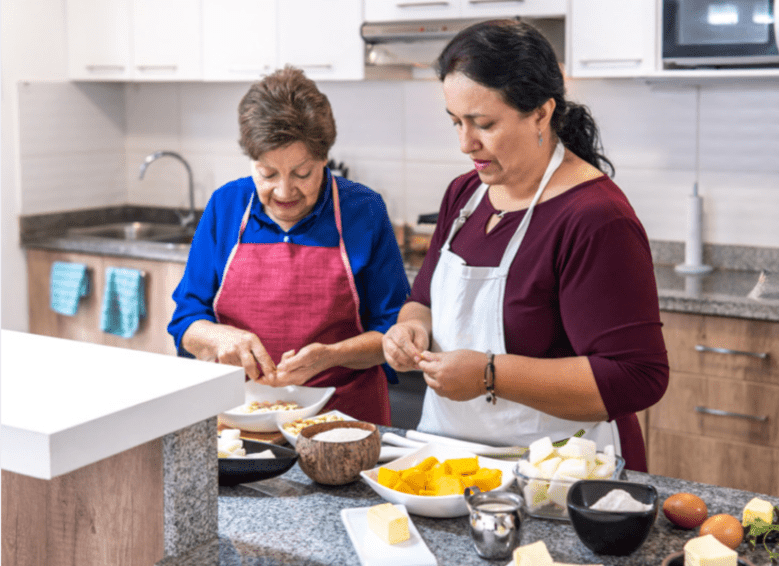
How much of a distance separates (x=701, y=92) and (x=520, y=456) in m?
2.02

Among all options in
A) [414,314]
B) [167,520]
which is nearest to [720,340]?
[414,314]

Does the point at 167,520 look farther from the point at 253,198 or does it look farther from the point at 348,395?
the point at 253,198

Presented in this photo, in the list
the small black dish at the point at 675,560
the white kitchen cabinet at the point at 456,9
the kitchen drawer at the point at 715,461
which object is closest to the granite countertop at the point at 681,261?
the kitchen drawer at the point at 715,461

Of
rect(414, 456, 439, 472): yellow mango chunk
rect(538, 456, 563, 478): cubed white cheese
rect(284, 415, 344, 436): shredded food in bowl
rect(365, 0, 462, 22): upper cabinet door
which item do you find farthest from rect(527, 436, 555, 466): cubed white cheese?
rect(365, 0, 462, 22): upper cabinet door

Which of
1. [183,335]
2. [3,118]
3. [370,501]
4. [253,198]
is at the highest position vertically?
[3,118]

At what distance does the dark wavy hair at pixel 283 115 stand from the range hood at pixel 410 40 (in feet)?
4.33

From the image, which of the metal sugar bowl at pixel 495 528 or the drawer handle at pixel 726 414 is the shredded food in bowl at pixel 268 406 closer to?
the metal sugar bowl at pixel 495 528

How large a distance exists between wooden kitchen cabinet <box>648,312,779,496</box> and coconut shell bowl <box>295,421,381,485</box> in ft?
5.22

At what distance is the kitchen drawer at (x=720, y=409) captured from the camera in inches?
104

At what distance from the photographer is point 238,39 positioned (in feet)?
12.1

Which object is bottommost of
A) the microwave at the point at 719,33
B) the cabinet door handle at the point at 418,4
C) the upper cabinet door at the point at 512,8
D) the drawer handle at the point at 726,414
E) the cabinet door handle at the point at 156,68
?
the drawer handle at the point at 726,414

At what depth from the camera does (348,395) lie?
197 centimetres

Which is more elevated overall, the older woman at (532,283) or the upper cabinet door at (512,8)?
the upper cabinet door at (512,8)

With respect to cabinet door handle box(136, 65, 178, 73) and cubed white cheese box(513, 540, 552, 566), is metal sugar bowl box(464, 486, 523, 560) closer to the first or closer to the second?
cubed white cheese box(513, 540, 552, 566)
